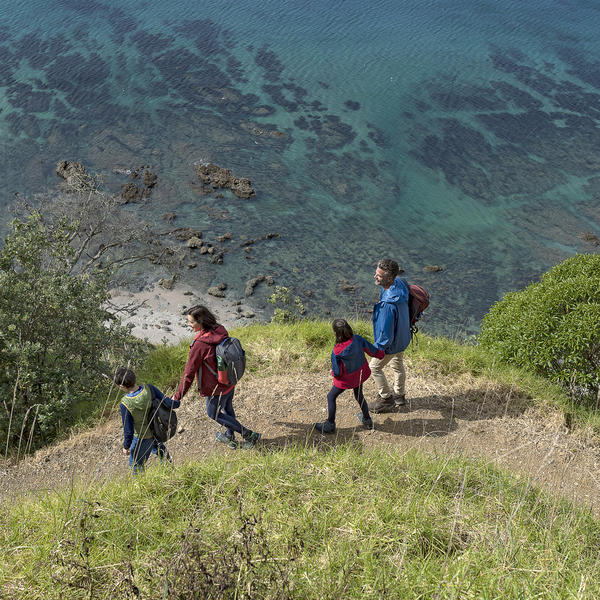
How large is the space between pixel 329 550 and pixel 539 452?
5.25 m

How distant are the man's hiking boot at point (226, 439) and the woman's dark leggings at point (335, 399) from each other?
156cm

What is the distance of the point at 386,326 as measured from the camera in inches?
307

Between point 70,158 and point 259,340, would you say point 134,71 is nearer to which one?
point 70,158

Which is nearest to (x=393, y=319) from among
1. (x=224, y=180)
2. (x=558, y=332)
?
(x=558, y=332)

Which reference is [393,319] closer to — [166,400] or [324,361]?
[324,361]

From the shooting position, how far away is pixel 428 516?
479 cm

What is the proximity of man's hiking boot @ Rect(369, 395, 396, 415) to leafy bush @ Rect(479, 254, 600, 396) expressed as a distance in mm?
2849

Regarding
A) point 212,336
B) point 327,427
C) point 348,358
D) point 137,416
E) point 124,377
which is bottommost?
point 327,427

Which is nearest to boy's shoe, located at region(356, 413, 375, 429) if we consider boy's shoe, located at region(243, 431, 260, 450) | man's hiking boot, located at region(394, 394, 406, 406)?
man's hiking boot, located at region(394, 394, 406, 406)

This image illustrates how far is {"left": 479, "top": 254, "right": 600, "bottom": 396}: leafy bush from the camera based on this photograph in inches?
370

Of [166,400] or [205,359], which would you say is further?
[205,359]

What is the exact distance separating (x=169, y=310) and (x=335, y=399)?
52.6 ft

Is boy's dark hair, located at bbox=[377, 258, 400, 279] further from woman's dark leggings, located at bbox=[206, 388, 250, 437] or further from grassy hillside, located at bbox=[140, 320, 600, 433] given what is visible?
grassy hillside, located at bbox=[140, 320, 600, 433]

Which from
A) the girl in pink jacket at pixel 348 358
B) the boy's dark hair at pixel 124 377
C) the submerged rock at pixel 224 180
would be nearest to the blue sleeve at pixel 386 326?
the girl in pink jacket at pixel 348 358
